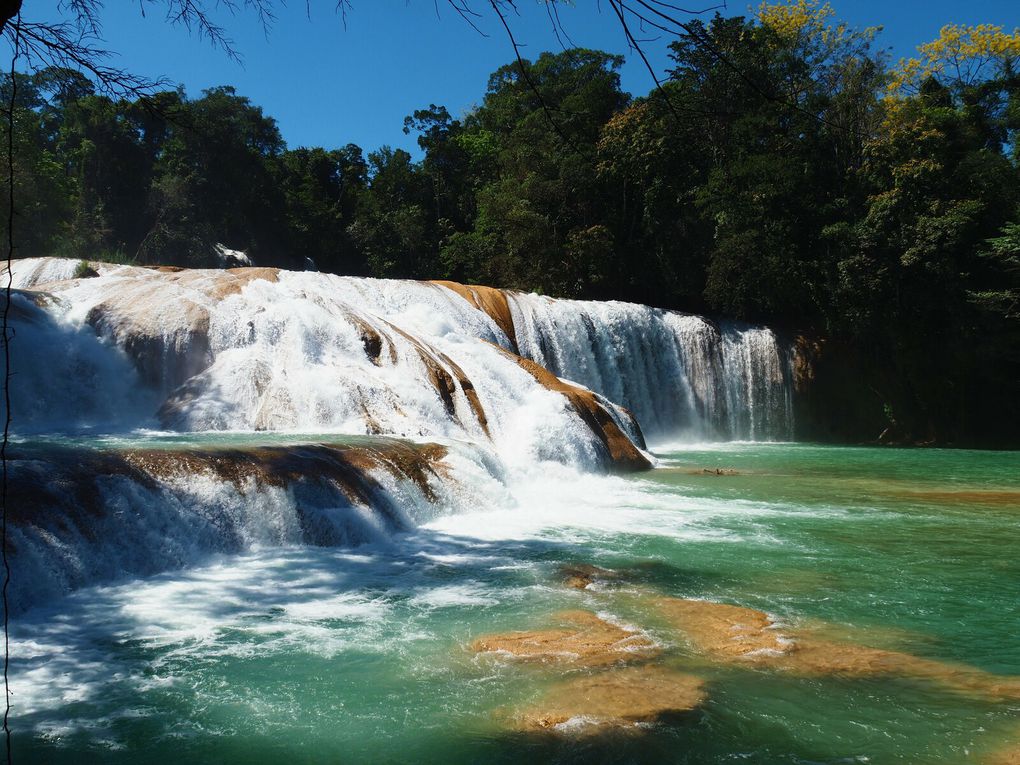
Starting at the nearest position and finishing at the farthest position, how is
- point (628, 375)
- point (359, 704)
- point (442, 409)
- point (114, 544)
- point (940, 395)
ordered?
point (359, 704) → point (114, 544) → point (442, 409) → point (628, 375) → point (940, 395)

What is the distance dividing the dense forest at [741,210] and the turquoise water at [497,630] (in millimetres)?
15025

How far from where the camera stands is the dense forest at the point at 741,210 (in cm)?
2522

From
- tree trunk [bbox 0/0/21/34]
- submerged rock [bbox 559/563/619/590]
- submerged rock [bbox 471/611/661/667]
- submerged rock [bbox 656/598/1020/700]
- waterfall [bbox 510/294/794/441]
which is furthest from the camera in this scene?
waterfall [bbox 510/294/794/441]

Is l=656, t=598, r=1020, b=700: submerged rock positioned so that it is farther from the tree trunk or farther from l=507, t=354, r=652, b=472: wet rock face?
l=507, t=354, r=652, b=472: wet rock face

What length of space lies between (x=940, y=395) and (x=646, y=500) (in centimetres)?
1868

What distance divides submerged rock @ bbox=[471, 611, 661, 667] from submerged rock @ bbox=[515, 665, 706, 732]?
10.2 inches

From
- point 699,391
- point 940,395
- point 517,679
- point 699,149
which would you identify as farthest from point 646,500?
point 699,149

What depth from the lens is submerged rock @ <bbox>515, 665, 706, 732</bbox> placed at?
4336 mm

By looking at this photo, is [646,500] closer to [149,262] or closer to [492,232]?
[492,232]

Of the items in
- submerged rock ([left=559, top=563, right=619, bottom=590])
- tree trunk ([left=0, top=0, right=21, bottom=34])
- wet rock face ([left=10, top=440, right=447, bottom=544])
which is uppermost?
tree trunk ([left=0, top=0, right=21, bottom=34])

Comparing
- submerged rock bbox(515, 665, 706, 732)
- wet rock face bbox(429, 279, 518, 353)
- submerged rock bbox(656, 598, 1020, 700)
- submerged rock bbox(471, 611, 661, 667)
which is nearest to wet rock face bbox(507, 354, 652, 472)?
wet rock face bbox(429, 279, 518, 353)

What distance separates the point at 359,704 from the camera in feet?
15.6

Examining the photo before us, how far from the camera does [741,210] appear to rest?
2680cm

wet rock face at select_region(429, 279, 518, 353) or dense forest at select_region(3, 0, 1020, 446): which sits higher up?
dense forest at select_region(3, 0, 1020, 446)
